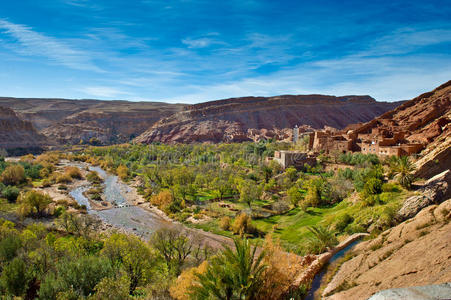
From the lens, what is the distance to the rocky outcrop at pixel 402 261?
25.0ft

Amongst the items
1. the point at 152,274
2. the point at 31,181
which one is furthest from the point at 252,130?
the point at 152,274

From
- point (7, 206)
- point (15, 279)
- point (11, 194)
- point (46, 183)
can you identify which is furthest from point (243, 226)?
point (46, 183)

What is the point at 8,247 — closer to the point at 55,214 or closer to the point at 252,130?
the point at 55,214

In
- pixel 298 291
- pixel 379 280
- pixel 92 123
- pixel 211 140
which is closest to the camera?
pixel 379 280

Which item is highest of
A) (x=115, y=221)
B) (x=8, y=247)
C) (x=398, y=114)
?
(x=398, y=114)

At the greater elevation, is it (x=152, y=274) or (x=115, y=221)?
(x=152, y=274)

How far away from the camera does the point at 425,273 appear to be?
7484mm

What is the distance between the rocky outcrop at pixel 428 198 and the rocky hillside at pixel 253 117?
7923 centimetres

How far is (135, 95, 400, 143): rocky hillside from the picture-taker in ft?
341

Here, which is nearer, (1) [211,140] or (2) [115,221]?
(2) [115,221]

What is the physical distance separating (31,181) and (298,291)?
179 feet

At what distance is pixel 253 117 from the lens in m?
112

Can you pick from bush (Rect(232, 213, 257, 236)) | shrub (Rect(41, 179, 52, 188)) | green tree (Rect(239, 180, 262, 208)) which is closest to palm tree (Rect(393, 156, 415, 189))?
bush (Rect(232, 213, 257, 236))

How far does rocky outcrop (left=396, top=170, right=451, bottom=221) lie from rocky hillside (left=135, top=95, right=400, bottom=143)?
7923cm
